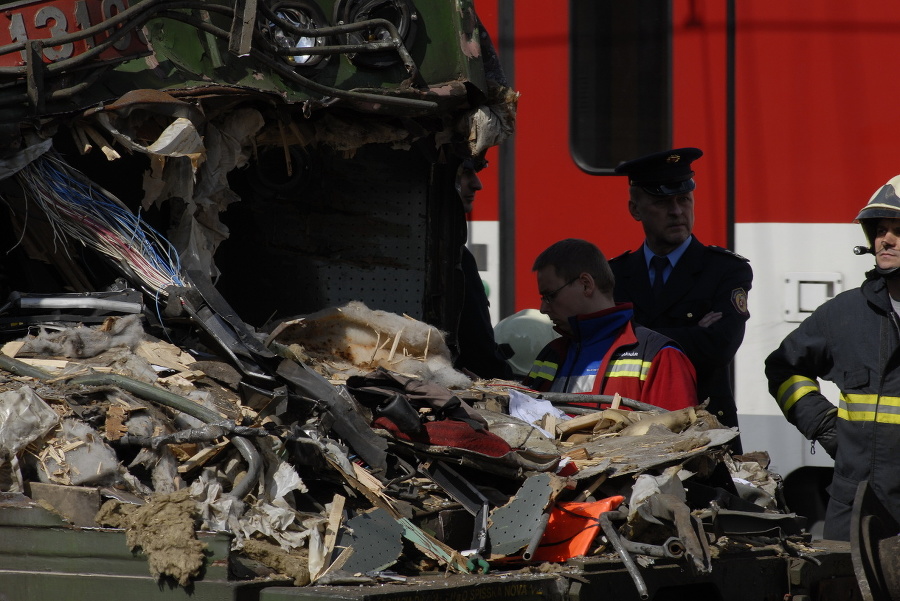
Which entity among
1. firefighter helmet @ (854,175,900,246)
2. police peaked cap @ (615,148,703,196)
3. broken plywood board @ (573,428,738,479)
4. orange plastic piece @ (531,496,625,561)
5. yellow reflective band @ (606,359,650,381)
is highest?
police peaked cap @ (615,148,703,196)

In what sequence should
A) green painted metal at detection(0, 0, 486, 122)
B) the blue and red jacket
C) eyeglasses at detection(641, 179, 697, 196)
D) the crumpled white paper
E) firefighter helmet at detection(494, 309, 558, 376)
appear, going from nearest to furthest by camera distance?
green painted metal at detection(0, 0, 486, 122), the crumpled white paper, the blue and red jacket, eyeglasses at detection(641, 179, 697, 196), firefighter helmet at detection(494, 309, 558, 376)

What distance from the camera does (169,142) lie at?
3.83 meters

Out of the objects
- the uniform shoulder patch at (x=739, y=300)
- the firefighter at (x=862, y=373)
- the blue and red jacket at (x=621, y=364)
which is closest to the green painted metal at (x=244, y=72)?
the blue and red jacket at (x=621, y=364)

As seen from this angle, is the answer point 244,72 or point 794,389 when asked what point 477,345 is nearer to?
point 794,389

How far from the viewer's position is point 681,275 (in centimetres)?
504

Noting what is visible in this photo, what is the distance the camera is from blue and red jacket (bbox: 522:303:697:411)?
4.35 m

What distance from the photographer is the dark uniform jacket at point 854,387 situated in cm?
421

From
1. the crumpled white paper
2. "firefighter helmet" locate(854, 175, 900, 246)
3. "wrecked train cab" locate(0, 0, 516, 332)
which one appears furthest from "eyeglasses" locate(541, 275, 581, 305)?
"firefighter helmet" locate(854, 175, 900, 246)

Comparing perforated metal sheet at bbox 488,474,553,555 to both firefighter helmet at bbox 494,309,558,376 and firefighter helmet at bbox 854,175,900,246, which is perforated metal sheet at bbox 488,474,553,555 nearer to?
firefighter helmet at bbox 854,175,900,246

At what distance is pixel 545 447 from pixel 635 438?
12.7 inches

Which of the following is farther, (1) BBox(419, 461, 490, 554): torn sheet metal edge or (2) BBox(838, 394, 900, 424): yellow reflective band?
(2) BBox(838, 394, 900, 424): yellow reflective band

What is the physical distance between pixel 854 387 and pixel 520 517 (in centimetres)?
177

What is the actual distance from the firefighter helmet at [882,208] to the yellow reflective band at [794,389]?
62cm

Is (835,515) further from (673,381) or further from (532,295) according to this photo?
(532,295)
